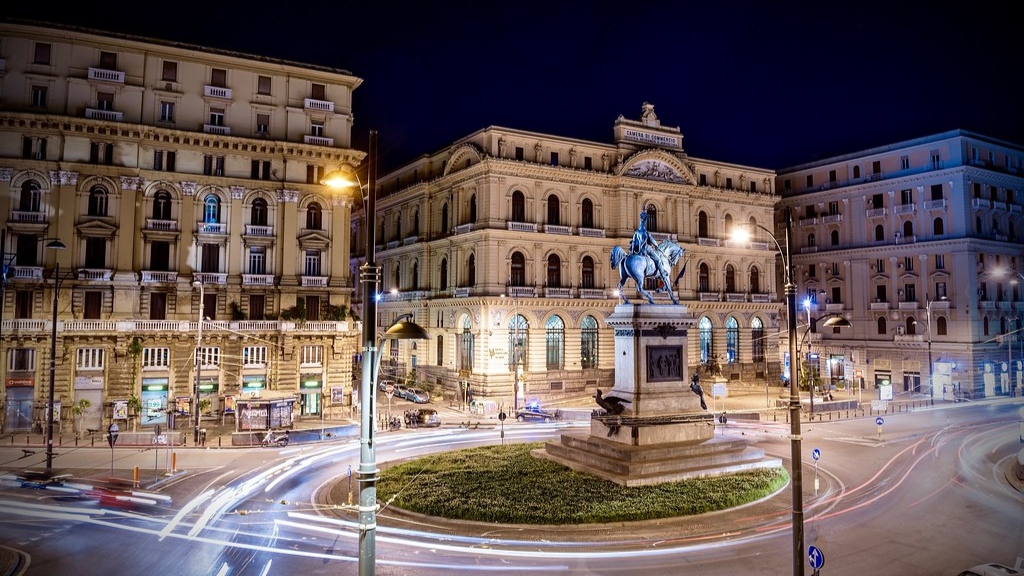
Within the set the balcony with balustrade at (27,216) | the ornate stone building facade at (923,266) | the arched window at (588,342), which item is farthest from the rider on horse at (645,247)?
the balcony with balustrade at (27,216)

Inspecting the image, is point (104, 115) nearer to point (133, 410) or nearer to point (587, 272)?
point (133, 410)

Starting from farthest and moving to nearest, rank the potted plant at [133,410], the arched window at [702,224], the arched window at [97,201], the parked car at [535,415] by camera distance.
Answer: the arched window at [702,224], the parked car at [535,415], the arched window at [97,201], the potted plant at [133,410]

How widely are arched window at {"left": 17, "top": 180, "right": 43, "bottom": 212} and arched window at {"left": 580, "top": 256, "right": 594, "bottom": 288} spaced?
37845 millimetres

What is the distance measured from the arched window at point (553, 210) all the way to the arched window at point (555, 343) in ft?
26.4

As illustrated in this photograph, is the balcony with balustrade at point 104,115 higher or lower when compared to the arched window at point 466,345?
higher

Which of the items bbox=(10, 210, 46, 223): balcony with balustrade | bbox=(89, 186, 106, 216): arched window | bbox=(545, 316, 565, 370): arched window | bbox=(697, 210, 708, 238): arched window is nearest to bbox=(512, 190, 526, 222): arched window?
bbox=(545, 316, 565, 370): arched window

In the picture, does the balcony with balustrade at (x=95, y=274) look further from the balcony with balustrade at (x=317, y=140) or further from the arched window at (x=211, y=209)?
the balcony with balustrade at (x=317, y=140)

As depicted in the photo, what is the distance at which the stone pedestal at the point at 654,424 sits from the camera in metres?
23.2

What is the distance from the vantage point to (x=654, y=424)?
24234 millimetres

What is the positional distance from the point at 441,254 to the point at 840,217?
40.1m

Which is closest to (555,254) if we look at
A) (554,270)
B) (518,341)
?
(554,270)

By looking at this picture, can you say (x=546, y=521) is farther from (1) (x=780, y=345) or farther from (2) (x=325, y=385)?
(1) (x=780, y=345)

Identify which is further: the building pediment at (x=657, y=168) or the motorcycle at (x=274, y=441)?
the building pediment at (x=657, y=168)

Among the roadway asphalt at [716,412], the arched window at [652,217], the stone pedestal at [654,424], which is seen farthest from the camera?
the arched window at [652,217]
